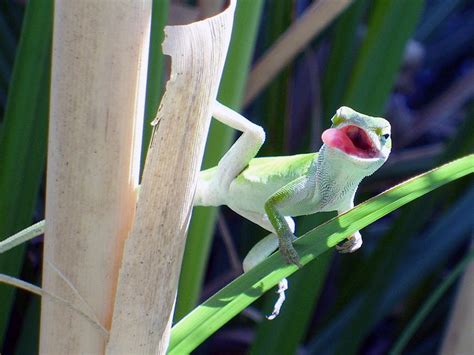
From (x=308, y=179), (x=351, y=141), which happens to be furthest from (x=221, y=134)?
(x=351, y=141)

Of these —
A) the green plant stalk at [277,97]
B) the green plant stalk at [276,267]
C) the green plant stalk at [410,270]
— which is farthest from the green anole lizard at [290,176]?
the green plant stalk at [277,97]

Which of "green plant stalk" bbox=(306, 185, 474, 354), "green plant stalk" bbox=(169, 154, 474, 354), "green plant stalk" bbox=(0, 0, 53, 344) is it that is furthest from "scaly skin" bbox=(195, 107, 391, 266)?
"green plant stalk" bbox=(306, 185, 474, 354)

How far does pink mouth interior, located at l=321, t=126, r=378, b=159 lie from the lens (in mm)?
1001

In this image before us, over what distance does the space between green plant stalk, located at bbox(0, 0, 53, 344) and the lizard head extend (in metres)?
0.54

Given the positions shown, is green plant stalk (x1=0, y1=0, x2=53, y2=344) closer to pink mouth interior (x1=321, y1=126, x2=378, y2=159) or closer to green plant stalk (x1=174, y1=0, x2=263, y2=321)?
green plant stalk (x1=174, y1=0, x2=263, y2=321)

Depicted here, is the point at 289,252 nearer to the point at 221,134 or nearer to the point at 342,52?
the point at 221,134

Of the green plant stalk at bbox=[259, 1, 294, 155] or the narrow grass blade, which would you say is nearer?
the narrow grass blade

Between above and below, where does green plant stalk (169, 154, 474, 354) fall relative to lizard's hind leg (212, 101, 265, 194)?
below

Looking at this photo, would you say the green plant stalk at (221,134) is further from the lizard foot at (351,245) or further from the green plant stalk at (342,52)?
the green plant stalk at (342,52)

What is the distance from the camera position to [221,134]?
53.1 inches

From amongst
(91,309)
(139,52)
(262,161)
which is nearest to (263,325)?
(262,161)

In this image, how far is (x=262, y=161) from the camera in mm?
1266

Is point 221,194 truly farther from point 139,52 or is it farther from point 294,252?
Answer: point 139,52

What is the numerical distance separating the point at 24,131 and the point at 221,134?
0.35 meters
